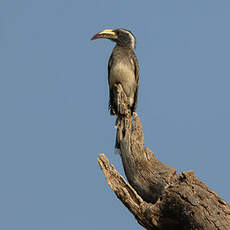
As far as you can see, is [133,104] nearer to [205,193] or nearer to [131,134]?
[131,134]

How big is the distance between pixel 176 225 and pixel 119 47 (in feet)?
14.9

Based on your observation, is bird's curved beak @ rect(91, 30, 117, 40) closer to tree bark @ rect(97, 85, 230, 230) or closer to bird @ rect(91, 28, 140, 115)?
bird @ rect(91, 28, 140, 115)

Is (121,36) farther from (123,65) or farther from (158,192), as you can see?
(158,192)

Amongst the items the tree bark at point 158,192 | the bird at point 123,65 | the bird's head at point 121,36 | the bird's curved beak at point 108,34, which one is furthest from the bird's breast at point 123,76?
the tree bark at point 158,192

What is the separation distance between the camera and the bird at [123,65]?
8750 mm

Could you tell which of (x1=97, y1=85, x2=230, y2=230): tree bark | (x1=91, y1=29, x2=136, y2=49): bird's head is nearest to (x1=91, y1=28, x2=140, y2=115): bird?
(x1=91, y1=29, x2=136, y2=49): bird's head

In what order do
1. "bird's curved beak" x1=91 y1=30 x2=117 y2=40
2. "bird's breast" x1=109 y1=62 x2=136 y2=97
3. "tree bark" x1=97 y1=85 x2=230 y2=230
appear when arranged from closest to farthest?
"tree bark" x1=97 y1=85 x2=230 y2=230 < "bird's breast" x1=109 y1=62 x2=136 y2=97 < "bird's curved beak" x1=91 y1=30 x2=117 y2=40

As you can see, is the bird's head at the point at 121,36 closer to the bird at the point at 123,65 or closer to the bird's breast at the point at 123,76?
the bird at the point at 123,65

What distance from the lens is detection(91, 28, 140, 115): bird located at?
8750 mm

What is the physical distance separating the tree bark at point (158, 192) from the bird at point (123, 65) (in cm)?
161

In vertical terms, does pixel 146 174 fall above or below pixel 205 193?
above

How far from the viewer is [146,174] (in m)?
6.44

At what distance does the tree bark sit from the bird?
161cm

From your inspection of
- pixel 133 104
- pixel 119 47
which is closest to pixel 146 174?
pixel 133 104
